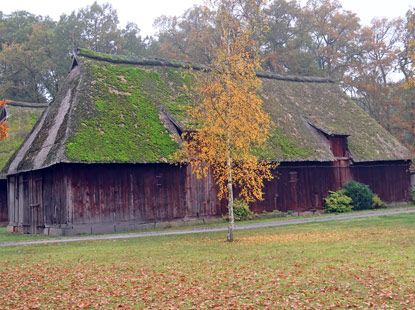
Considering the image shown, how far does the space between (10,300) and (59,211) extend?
52.2ft

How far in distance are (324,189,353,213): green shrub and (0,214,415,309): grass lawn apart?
13.5m

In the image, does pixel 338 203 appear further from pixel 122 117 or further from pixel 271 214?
pixel 122 117

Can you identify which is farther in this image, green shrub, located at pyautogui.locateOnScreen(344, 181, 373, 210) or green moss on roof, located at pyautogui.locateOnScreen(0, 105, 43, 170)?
green moss on roof, located at pyautogui.locateOnScreen(0, 105, 43, 170)

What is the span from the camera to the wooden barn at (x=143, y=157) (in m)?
25.7

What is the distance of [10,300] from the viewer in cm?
1040

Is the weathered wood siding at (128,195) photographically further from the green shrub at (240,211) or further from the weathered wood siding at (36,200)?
the green shrub at (240,211)

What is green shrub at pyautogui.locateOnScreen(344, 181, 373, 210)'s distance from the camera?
3469cm

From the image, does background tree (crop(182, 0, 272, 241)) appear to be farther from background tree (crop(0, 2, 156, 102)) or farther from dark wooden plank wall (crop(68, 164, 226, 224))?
background tree (crop(0, 2, 156, 102))

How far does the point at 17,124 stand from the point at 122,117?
1744cm

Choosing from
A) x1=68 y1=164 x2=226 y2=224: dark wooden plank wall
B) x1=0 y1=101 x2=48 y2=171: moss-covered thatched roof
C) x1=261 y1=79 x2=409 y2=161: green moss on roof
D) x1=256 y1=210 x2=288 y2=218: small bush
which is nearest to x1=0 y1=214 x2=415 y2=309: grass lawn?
x1=68 y1=164 x2=226 y2=224: dark wooden plank wall

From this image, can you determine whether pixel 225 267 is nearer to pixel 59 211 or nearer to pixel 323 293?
pixel 323 293

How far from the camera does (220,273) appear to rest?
12.4 m

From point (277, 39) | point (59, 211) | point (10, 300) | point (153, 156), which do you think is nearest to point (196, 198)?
point (153, 156)

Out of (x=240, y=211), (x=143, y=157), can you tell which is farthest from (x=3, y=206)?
(x=240, y=211)
